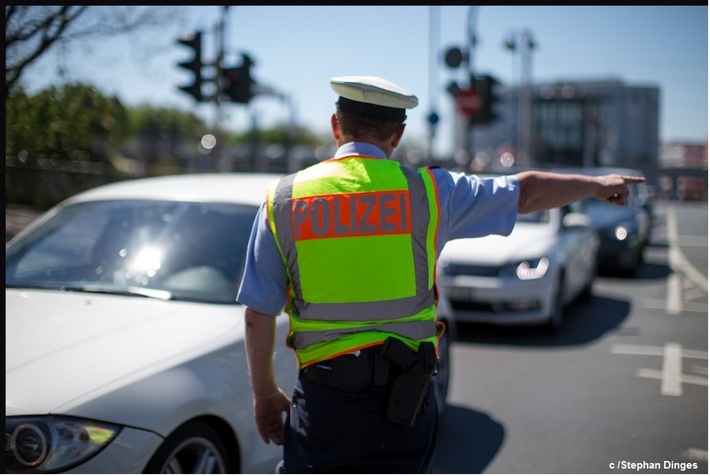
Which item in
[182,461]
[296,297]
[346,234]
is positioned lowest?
[182,461]

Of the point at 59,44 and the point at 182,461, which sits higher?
the point at 59,44

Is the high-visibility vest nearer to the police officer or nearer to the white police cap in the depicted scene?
the police officer

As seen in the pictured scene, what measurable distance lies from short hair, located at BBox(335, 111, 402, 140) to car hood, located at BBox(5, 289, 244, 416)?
122 centimetres

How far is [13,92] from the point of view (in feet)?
18.2

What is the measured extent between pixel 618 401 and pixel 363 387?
3.84 meters

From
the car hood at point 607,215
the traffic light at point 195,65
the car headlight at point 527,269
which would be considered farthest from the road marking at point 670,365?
the traffic light at point 195,65

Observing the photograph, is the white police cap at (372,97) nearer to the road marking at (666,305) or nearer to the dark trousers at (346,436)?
the dark trousers at (346,436)

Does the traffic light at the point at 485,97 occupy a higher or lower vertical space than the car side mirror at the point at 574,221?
higher

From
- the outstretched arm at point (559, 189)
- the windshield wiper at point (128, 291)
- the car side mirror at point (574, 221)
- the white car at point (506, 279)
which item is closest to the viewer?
the outstretched arm at point (559, 189)

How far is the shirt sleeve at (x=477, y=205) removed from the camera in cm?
247

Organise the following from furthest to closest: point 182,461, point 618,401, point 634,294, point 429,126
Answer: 1. point 429,126
2. point 634,294
3. point 618,401
4. point 182,461

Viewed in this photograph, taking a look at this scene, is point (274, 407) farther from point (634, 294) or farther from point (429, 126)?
point (429, 126)

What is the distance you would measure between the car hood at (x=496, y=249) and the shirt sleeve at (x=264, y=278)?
5443 mm

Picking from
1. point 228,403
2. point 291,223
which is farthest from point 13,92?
point 291,223
